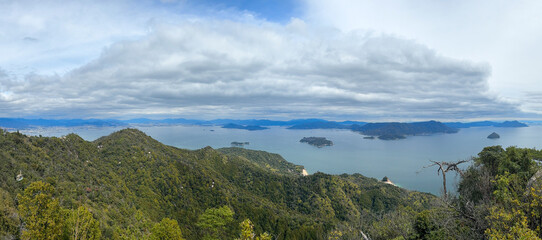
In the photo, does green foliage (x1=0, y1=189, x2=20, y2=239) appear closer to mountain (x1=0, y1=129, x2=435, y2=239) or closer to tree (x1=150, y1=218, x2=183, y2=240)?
mountain (x1=0, y1=129, x2=435, y2=239)

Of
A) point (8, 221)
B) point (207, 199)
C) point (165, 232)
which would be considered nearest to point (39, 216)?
point (8, 221)

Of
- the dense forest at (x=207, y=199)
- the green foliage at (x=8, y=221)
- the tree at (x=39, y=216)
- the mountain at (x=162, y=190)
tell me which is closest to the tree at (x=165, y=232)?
the dense forest at (x=207, y=199)

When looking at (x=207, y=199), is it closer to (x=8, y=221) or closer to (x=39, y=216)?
(x=8, y=221)

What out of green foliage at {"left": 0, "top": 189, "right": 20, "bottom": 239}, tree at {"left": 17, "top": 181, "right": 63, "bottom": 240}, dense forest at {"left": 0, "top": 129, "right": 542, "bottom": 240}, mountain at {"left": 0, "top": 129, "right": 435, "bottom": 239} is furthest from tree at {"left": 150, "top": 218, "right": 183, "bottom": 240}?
green foliage at {"left": 0, "top": 189, "right": 20, "bottom": 239}

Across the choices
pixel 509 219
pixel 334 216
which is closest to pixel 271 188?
pixel 334 216

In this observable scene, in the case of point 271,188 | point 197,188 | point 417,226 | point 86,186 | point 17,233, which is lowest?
point 271,188

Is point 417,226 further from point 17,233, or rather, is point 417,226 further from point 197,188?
point 197,188
